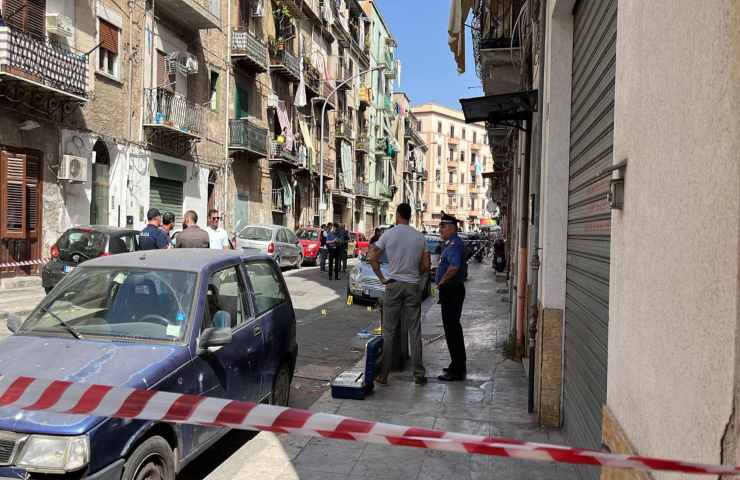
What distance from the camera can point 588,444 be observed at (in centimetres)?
416

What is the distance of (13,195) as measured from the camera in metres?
15.6

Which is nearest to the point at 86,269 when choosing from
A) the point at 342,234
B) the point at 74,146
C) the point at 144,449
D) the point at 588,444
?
the point at 144,449

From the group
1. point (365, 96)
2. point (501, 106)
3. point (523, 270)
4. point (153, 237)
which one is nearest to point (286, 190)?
point (365, 96)

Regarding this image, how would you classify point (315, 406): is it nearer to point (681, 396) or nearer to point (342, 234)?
point (681, 396)

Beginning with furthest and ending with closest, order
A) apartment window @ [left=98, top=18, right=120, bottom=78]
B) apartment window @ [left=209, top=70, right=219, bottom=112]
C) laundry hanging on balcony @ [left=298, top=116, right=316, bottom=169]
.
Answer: laundry hanging on balcony @ [left=298, top=116, right=316, bottom=169] → apartment window @ [left=209, top=70, right=219, bottom=112] → apartment window @ [left=98, top=18, right=120, bottom=78]

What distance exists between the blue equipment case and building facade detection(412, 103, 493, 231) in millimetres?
85135

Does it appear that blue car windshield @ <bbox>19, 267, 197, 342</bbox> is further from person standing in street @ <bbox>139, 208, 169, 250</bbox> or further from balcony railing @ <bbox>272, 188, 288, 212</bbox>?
balcony railing @ <bbox>272, 188, 288, 212</bbox>

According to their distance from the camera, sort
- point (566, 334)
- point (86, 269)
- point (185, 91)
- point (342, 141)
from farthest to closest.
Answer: point (342, 141) → point (185, 91) → point (566, 334) → point (86, 269)

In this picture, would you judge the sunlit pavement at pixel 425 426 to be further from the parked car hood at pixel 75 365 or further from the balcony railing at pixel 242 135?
the balcony railing at pixel 242 135

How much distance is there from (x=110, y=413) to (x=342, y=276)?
63.9 feet

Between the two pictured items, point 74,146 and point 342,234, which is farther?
point 342,234

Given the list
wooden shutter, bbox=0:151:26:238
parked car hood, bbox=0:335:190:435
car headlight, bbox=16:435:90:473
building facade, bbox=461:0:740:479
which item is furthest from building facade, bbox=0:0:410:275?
building facade, bbox=461:0:740:479

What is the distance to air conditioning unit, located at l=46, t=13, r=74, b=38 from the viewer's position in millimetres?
16375

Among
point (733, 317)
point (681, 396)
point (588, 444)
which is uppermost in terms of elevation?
point (733, 317)
